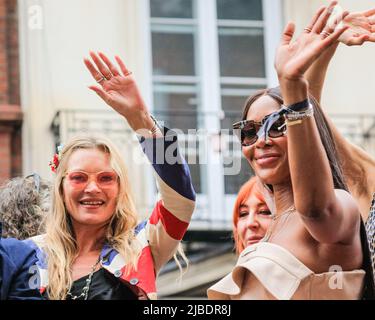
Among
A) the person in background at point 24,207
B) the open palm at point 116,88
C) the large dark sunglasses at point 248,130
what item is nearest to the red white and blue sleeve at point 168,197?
the open palm at point 116,88

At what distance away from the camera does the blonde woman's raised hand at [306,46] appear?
9.84 ft

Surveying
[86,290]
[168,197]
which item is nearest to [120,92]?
[168,197]

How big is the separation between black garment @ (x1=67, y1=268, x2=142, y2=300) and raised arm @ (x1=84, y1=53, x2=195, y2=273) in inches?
8.3

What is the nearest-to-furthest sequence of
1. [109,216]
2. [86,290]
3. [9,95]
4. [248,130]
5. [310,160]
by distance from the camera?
[310,160], [248,130], [86,290], [109,216], [9,95]

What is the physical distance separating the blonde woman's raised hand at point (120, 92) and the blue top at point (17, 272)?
0.57m

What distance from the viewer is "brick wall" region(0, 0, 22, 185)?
9789 millimetres

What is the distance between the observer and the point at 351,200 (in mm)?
3156

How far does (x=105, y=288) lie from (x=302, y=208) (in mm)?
956

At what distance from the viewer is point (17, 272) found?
3.42 metres

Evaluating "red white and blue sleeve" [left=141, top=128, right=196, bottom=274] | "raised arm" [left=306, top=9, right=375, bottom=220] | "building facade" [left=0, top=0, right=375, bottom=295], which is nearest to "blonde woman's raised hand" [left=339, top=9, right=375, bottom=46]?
"raised arm" [left=306, top=9, right=375, bottom=220]

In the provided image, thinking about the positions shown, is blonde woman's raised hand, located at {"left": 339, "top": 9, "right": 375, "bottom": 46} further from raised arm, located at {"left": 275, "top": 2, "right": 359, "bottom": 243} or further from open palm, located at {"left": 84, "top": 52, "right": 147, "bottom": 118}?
open palm, located at {"left": 84, "top": 52, "right": 147, "bottom": 118}

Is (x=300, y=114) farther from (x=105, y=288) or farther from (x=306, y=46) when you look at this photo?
(x=105, y=288)

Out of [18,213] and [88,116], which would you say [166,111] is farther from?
[18,213]

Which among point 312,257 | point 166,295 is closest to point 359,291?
point 312,257
